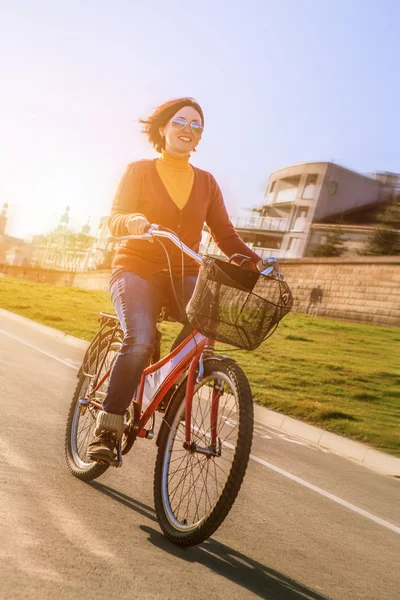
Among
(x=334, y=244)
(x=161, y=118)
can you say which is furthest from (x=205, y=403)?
(x=334, y=244)

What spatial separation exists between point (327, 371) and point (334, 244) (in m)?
35.1

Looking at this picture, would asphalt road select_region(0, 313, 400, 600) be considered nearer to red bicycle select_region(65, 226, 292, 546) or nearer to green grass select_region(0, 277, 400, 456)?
red bicycle select_region(65, 226, 292, 546)

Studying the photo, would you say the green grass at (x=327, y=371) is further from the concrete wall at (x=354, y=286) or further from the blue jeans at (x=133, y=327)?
the concrete wall at (x=354, y=286)

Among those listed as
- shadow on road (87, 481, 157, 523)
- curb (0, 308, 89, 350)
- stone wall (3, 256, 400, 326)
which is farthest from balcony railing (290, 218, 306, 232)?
shadow on road (87, 481, 157, 523)

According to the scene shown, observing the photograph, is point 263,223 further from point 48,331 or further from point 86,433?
point 86,433

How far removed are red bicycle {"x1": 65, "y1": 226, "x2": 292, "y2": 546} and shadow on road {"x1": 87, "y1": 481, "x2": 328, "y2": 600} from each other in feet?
0.24

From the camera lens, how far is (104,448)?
377 centimetres

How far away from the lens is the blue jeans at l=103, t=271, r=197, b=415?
3791 millimetres

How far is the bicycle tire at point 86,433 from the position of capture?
4.20 meters

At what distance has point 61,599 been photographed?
2.49 meters

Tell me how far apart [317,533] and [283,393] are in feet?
25.8

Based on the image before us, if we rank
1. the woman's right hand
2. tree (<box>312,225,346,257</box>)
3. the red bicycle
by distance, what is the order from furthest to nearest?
1. tree (<box>312,225,346,257</box>)
2. the woman's right hand
3. the red bicycle

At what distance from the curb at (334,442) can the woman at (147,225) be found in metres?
4.70

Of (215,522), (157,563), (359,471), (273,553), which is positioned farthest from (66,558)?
A: (359,471)
